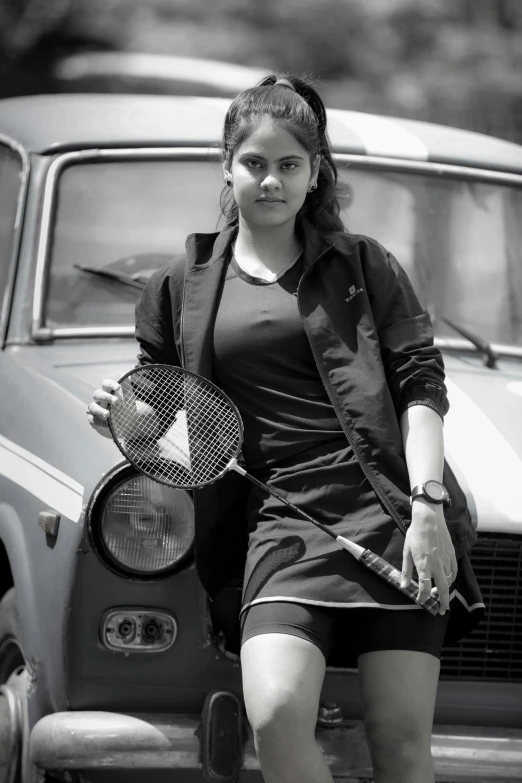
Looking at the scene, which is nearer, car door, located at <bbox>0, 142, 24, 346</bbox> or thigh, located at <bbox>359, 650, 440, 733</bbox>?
thigh, located at <bbox>359, 650, 440, 733</bbox>

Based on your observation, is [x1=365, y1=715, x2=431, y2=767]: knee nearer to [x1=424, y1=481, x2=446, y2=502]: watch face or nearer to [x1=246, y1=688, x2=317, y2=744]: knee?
[x1=246, y1=688, x2=317, y2=744]: knee

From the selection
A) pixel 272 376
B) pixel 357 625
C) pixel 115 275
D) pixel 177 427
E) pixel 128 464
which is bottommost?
pixel 357 625

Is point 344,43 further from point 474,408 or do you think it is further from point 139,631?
point 139,631

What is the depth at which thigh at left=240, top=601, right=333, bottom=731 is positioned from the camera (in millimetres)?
2598

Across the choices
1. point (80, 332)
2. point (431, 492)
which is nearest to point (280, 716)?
point (431, 492)

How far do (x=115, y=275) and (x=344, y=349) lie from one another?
Answer: 5.12 ft

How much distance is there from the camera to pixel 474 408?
3775 mm

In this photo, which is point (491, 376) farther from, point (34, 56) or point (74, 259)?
point (34, 56)

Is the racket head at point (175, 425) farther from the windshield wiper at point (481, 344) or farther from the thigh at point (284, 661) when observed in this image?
the windshield wiper at point (481, 344)

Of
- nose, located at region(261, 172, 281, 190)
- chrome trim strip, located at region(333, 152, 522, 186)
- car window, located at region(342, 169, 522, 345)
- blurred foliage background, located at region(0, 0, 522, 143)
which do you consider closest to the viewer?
nose, located at region(261, 172, 281, 190)

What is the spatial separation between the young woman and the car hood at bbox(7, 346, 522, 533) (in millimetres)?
449

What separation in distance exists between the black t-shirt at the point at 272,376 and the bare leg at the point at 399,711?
20.8 inches

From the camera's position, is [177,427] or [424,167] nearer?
[177,427]

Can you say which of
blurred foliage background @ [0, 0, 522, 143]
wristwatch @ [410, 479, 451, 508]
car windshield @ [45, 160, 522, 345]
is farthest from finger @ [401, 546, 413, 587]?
blurred foliage background @ [0, 0, 522, 143]
